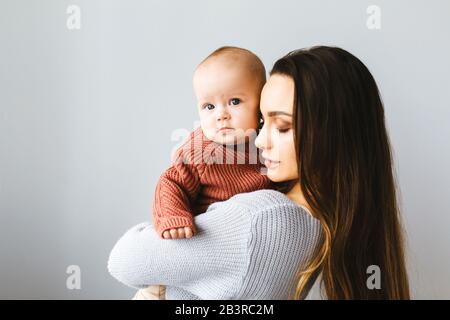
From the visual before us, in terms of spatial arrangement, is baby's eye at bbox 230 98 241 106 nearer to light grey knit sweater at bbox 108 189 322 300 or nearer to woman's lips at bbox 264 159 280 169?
woman's lips at bbox 264 159 280 169

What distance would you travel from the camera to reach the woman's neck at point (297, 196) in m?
1.31

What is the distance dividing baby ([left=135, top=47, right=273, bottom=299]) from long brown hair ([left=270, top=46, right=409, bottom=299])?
121 mm

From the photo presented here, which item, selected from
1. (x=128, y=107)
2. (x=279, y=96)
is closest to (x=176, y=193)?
(x=279, y=96)

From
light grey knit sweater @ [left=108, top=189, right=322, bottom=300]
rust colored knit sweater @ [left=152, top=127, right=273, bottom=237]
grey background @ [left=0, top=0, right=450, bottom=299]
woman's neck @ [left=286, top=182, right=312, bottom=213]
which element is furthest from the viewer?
grey background @ [left=0, top=0, right=450, bottom=299]

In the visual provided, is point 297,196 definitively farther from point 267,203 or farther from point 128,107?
point 128,107

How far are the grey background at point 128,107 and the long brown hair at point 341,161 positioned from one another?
29.8 inches

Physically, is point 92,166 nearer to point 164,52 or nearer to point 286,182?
point 164,52

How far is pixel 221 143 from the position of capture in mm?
1427

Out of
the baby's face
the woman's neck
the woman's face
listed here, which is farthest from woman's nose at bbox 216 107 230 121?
the woman's neck

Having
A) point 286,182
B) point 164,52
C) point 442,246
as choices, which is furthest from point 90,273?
point 442,246

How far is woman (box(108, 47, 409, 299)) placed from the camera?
1214 millimetres

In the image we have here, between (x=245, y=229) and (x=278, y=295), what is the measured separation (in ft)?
0.65

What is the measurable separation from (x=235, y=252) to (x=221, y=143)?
318 millimetres

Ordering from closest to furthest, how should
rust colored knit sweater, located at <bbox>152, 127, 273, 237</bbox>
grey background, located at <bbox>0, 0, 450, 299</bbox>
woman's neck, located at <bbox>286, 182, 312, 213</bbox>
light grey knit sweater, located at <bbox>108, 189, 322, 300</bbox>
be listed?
light grey knit sweater, located at <bbox>108, 189, 322, 300</bbox>
woman's neck, located at <bbox>286, 182, 312, 213</bbox>
rust colored knit sweater, located at <bbox>152, 127, 273, 237</bbox>
grey background, located at <bbox>0, 0, 450, 299</bbox>
